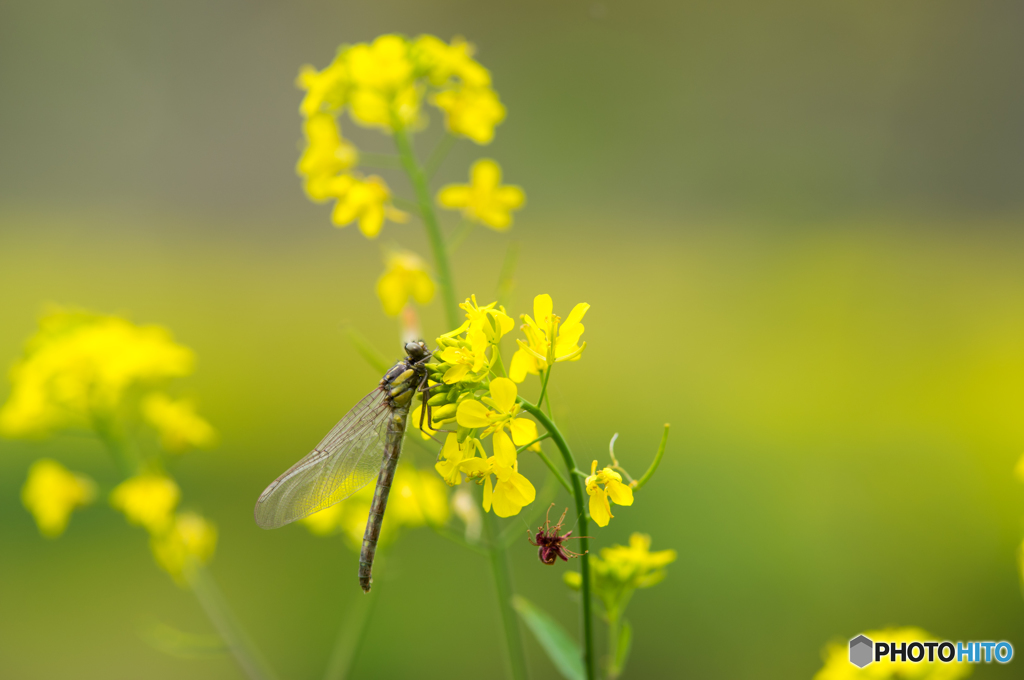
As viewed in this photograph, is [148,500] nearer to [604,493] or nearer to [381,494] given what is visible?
[381,494]

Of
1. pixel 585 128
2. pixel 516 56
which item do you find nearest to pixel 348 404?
pixel 585 128

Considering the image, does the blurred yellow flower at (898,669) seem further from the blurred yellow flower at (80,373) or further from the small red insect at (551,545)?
the blurred yellow flower at (80,373)

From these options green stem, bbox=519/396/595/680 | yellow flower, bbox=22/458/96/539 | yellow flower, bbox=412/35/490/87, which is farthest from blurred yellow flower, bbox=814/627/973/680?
yellow flower, bbox=22/458/96/539

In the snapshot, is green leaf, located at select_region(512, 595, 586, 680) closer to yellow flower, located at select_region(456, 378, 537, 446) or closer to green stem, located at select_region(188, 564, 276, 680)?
yellow flower, located at select_region(456, 378, 537, 446)

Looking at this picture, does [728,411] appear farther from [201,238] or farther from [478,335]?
[201,238]

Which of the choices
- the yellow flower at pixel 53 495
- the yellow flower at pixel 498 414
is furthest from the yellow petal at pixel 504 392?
the yellow flower at pixel 53 495
